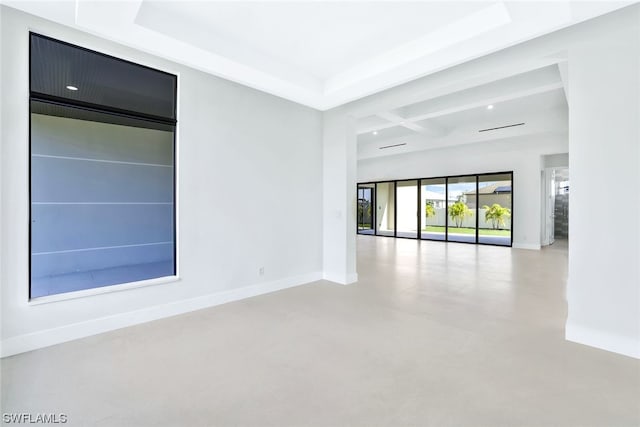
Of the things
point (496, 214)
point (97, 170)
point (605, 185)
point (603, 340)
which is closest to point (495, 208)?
point (496, 214)

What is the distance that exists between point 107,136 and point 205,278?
201 cm

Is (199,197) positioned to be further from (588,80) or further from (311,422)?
(588,80)

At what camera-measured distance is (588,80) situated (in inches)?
115

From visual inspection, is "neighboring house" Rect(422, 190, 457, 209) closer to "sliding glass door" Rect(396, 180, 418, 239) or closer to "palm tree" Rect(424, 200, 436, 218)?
"palm tree" Rect(424, 200, 436, 218)

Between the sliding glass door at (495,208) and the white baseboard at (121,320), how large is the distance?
8.55m

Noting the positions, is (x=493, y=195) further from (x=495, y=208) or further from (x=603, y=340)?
(x=603, y=340)

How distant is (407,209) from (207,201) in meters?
10.0

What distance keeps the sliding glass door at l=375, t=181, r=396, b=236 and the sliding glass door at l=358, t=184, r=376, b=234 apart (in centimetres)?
25

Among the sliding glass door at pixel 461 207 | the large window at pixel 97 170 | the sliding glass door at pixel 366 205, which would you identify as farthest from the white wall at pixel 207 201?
the sliding glass door at pixel 366 205

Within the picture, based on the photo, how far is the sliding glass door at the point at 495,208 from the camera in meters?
10.2

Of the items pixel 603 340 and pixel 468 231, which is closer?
pixel 603 340

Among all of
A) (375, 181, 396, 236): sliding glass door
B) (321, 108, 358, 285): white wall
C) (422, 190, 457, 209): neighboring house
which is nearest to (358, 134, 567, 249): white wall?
(422, 190, 457, 209): neighboring house

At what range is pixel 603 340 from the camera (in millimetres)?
2834

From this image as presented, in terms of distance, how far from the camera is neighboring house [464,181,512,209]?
10.1 metres
